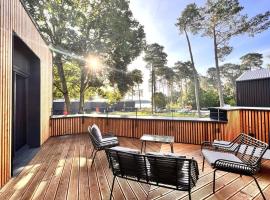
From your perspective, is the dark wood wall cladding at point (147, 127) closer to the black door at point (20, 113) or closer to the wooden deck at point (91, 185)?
the wooden deck at point (91, 185)

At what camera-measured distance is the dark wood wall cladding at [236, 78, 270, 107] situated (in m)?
11.4

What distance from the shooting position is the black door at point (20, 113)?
4.74 meters

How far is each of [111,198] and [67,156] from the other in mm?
2494

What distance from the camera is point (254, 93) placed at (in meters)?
12.0

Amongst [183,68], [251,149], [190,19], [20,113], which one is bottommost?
[251,149]

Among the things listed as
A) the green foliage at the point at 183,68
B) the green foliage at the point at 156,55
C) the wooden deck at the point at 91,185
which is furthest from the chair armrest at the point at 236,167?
the green foliage at the point at 183,68

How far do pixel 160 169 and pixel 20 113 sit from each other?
470cm

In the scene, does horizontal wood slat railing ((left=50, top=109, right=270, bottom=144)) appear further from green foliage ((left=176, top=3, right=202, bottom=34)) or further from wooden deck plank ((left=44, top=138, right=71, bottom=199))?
green foliage ((left=176, top=3, right=202, bottom=34))

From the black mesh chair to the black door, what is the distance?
12.0 feet

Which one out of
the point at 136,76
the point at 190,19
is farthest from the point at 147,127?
the point at 190,19

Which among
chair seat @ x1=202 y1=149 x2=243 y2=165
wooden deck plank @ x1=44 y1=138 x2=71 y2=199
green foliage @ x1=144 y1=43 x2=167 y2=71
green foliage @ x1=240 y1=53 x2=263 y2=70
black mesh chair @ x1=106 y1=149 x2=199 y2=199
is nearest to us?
black mesh chair @ x1=106 y1=149 x2=199 y2=199

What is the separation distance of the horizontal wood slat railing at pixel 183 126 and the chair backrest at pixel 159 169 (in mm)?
3400

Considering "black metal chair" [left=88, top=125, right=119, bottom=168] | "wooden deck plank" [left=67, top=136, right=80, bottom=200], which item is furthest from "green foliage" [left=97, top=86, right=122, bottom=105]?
"black metal chair" [left=88, top=125, right=119, bottom=168]

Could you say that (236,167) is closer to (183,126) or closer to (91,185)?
(91,185)
